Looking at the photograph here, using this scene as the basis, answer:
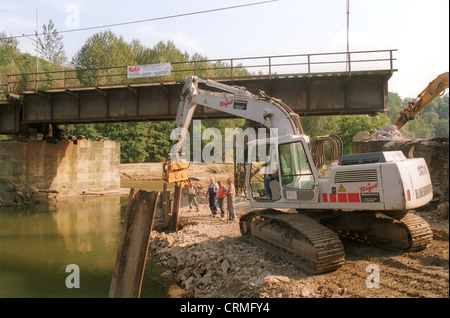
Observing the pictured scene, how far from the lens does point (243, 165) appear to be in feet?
58.1

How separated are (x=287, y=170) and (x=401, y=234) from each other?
283 centimetres

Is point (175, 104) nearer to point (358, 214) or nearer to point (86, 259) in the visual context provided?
point (86, 259)

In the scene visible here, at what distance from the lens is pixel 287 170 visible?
749cm

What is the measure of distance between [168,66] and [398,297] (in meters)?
15.6

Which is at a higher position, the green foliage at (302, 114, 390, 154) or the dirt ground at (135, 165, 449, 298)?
the green foliage at (302, 114, 390, 154)

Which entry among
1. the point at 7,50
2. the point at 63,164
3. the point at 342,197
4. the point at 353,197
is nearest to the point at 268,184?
the point at 342,197

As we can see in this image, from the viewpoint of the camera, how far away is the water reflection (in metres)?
7.58

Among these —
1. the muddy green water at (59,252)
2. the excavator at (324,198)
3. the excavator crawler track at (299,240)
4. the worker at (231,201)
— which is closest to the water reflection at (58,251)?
the muddy green water at (59,252)

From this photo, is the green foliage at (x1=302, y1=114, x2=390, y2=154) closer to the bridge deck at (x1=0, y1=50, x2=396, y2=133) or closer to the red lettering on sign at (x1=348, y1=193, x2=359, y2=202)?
the bridge deck at (x1=0, y1=50, x2=396, y2=133)

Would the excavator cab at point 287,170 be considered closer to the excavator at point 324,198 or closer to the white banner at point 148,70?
the excavator at point 324,198

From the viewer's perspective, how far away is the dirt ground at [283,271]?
17.3 feet

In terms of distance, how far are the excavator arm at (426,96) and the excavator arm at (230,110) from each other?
33.8 feet

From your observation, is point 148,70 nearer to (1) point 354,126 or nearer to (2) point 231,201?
(2) point 231,201

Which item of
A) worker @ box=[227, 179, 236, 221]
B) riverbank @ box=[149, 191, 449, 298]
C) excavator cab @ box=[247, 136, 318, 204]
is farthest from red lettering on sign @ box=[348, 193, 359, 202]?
worker @ box=[227, 179, 236, 221]
